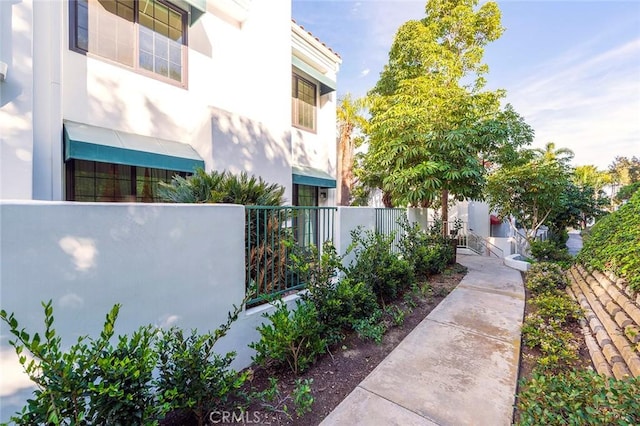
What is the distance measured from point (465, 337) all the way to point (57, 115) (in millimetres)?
7540

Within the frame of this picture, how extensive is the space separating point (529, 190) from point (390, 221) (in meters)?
5.83

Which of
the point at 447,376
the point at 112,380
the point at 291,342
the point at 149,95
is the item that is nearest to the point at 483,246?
the point at 447,376

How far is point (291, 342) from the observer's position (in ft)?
10.1

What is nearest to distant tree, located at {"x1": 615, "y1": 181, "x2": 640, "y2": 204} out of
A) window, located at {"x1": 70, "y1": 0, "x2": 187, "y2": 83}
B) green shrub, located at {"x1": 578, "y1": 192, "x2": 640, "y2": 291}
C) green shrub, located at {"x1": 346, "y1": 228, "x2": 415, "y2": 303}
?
green shrub, located at {"x1": 578, "y1": 192, "x2": 640, "y2": 291}

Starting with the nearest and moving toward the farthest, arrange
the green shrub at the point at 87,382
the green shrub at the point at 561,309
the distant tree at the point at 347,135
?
1. the green shrub at the point at 87,382
2. the green shrub at the point at 561,309
3. the distant tree at the point at 347,135

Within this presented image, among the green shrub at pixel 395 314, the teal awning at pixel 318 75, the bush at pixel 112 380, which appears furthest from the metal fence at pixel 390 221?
the teal awning at pixel 318 75

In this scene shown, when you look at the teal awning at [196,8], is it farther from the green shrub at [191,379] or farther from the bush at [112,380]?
the green shrub at [191,379]

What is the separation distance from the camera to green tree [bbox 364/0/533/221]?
770 cm

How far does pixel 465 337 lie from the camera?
415 centimetres

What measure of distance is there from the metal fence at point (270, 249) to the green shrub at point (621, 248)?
425 cm

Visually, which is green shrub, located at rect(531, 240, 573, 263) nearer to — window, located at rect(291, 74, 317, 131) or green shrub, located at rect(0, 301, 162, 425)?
window, located at rect(291, 74, 317, 131)

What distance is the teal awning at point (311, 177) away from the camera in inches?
318

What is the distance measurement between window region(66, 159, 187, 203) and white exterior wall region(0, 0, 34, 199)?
3.02 feet

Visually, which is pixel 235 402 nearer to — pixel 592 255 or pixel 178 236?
pixel 178 236
